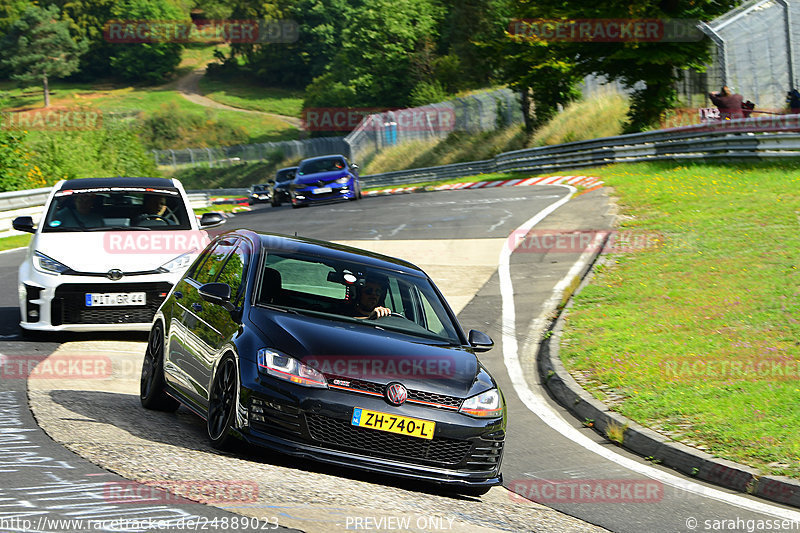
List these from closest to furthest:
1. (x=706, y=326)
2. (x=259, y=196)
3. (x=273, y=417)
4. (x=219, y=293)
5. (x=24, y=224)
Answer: (x=273, y=417)
(x=219, y=293)
(x=24, y=224)
(x=706, y=326)
(x=259, y=196)

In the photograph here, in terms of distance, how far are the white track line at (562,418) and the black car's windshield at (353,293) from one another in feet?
6.15

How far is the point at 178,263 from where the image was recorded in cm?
1121

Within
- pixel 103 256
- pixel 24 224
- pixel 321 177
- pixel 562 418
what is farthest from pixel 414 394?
pixel 321 177

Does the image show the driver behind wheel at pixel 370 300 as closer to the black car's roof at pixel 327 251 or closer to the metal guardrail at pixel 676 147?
the black car's roof at pixel 327 251

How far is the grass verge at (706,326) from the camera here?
8.98 m

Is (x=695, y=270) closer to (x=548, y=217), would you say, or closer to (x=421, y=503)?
(x=548, y=217)

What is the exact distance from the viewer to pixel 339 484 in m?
6.42

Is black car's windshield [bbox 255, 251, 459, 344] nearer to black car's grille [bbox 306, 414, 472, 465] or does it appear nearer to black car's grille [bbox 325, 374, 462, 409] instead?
black car's grille [bbox 325, 374, 462, 409]

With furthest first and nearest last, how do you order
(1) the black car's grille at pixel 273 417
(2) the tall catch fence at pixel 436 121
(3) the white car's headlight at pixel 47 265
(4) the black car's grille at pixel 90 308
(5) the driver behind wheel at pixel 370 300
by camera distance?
1. (2) the tall catch fence at pixel 436 121
2. (3) the white car's headlight at pixel 47 265
3. (4) the black car's grille at pixel 90 308
4. (5) the driver behind wheel at pixel 370 300
5. (1) the black car's grille at pixel 273 417

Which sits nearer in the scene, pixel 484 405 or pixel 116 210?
pixel 484 405

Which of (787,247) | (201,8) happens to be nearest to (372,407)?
(787,247)

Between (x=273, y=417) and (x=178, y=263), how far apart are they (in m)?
5.03

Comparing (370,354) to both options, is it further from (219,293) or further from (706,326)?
(706,326)

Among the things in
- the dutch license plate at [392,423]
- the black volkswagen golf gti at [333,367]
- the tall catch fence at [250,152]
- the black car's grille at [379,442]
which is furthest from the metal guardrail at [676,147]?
the tall catch fence at [250,152]
